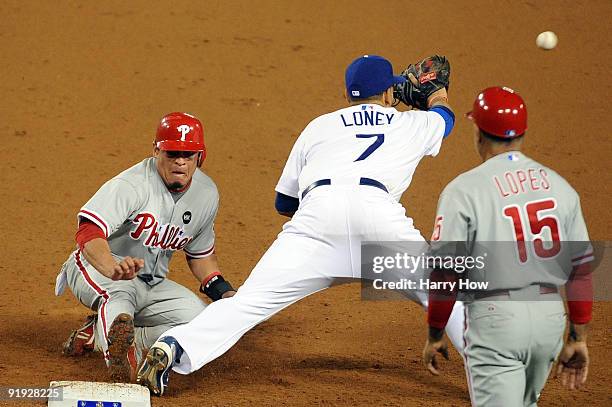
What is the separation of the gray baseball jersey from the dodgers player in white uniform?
48.7 inches

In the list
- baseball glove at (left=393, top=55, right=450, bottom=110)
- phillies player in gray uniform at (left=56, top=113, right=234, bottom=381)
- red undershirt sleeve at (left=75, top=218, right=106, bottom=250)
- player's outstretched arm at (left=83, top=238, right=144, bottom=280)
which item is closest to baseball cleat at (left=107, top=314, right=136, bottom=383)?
phillies player in gray uniform at (left=56, top=113, right=234, bottom=381)

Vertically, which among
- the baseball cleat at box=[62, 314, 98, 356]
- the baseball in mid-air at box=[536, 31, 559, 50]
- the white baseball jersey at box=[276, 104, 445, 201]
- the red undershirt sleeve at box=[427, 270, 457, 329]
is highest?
the baseball in mid-air at box=[536, 31, 559, 50]

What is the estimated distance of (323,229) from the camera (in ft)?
16.4

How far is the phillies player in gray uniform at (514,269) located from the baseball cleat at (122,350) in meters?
1.86

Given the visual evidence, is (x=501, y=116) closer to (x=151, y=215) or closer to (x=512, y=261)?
(x=512, y=261)

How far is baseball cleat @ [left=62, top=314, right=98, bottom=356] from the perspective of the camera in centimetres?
567

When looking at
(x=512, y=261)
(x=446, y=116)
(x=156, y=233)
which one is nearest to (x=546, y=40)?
(x=446, y=116)

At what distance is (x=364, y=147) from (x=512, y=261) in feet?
5.27

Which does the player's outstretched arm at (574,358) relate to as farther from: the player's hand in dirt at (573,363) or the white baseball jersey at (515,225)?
the white baseball jersey at (515,225)

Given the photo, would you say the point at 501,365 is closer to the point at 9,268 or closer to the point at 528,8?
the point at 9,268

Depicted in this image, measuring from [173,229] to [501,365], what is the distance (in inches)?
98.1

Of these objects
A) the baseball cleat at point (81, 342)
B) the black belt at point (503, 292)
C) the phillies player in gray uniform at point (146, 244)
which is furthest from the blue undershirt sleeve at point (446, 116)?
the baseball cleat at point (81, 342)

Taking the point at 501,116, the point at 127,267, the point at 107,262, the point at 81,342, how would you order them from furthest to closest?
the point at 81,342 → the point at 107,262 → the point at 127,267 → the point at 501,116

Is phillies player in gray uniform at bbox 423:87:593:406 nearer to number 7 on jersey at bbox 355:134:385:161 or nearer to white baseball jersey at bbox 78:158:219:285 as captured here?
number 7 on jersey at bbox 355:134:385:161
